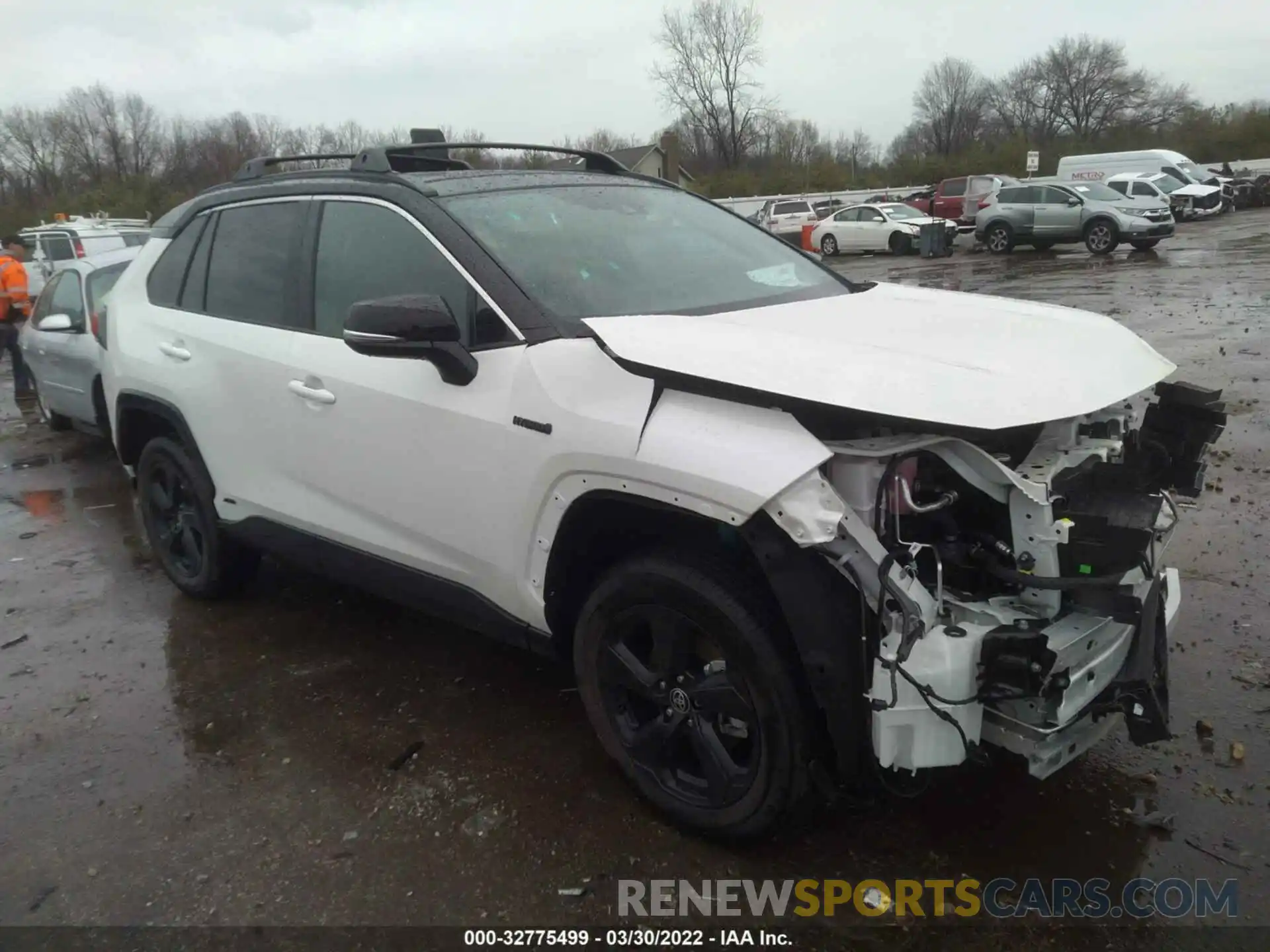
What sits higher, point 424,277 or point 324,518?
point 424,277

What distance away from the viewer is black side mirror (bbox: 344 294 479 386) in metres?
2.73

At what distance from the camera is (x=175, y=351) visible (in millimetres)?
4238

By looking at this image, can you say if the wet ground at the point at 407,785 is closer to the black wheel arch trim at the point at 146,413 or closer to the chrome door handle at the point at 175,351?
the black wheel arch trim at the point at 146,413

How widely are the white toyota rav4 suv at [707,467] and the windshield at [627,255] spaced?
0.02m

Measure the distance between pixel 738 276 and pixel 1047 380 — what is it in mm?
1400

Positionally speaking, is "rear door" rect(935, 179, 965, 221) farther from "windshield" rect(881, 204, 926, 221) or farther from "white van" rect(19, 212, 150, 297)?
"white van" rect(19, 212, 150, 297)

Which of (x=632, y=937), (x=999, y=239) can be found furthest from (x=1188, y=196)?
(x=632, y=937)

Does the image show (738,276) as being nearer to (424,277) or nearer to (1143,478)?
(424,277)

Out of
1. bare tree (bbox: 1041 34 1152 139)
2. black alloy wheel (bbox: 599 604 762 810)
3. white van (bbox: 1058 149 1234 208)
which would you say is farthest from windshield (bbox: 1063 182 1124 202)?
bare tree (bbox: 1041 34 1152 139)

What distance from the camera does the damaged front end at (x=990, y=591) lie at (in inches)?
86.4

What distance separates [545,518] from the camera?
2.80 m

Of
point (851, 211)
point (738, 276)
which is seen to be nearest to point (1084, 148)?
point (851, 211)

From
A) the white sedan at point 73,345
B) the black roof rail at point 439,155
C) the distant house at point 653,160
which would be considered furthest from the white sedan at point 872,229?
the black roof rail at point 439,155

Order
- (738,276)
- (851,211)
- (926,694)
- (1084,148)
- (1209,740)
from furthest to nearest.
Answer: (1084,148) → (851,211) → (738,276) → (1209,740) → (926,694)
